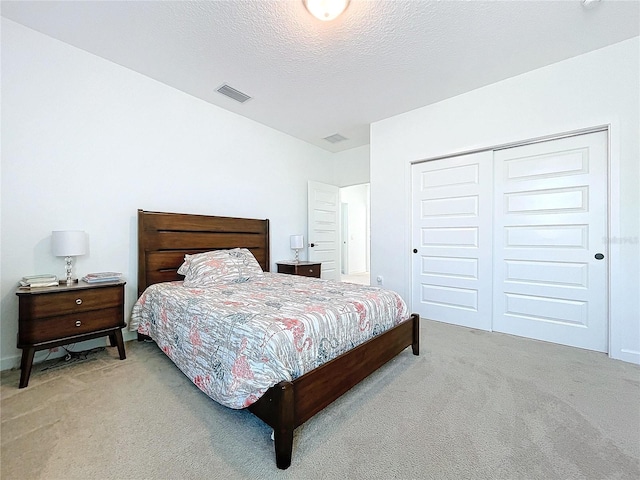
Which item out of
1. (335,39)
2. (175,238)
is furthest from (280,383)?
(335,39)

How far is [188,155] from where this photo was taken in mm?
3371

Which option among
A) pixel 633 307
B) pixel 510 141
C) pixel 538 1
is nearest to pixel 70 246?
pixel 538 1

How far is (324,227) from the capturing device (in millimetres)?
5191

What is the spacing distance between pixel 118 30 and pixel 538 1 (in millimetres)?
3323

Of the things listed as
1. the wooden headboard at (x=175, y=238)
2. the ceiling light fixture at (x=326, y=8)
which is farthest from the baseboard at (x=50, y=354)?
the ceiling light fixture at (x=326, y=8)

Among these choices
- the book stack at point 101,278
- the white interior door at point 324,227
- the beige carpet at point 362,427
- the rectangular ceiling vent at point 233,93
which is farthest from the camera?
the white interior door at point 324,227

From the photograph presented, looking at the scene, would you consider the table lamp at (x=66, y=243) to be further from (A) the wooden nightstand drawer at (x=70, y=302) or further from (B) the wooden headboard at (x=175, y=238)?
(B) the wooden headboard at (x=175, y=238)

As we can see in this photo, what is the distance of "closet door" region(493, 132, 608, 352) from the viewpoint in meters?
2.63

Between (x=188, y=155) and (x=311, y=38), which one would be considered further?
(x=188, y=155)

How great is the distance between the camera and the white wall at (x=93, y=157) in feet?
7.52

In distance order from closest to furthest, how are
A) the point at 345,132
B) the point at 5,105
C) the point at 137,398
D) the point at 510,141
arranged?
the point at 137,398 → the point at 5,105 → the point at 510,141 → the point at 345,132

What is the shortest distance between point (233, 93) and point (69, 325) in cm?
283

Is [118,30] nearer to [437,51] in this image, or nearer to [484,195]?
[437,51]

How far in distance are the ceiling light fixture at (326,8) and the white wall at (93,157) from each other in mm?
2014
